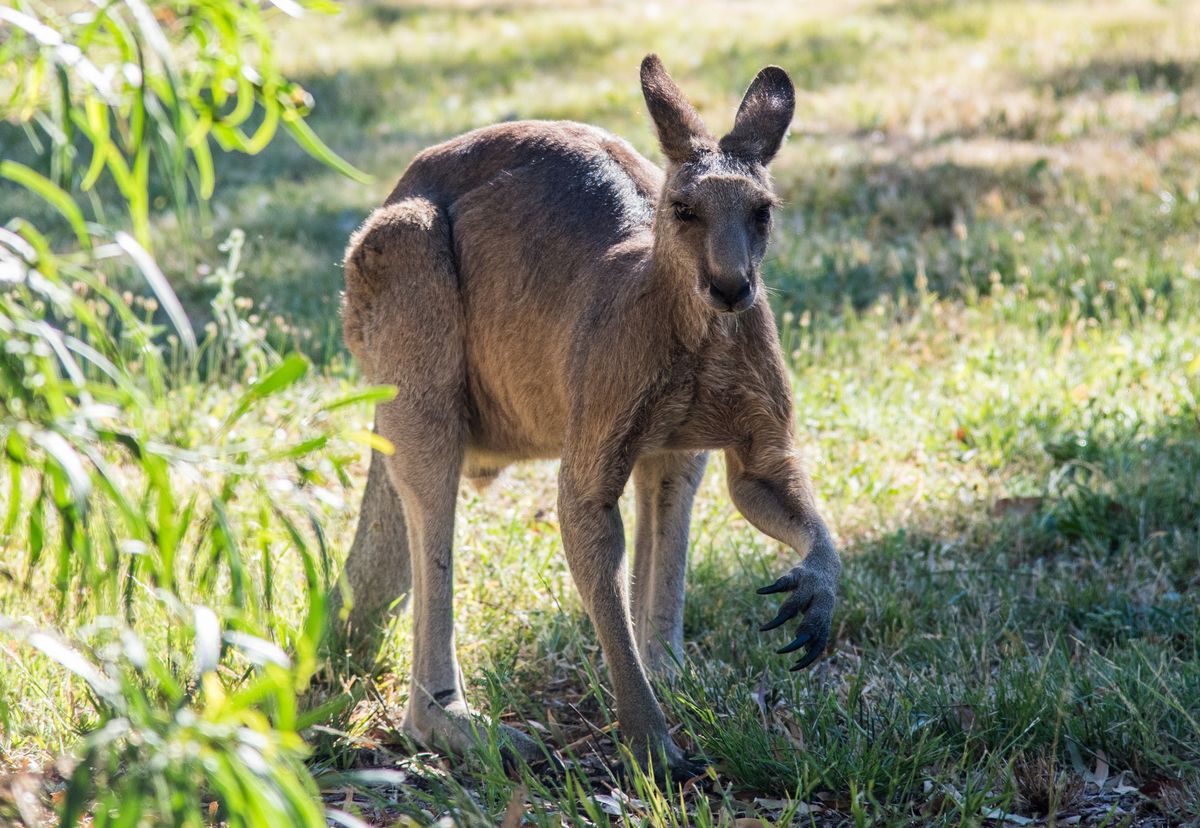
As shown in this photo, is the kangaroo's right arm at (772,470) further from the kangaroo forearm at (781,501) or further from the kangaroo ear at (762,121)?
the kangaroo ear at (762,121)

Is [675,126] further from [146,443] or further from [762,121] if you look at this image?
[146,443]

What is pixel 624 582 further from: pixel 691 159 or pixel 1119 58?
pixel 1119 58

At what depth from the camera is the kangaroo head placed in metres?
3.27

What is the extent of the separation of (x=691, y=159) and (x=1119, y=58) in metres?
8.23

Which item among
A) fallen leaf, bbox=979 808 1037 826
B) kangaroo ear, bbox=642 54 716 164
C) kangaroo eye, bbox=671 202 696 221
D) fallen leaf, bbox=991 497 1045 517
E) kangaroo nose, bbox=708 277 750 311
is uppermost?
kangaroo ear, bbox=642 54 716 164

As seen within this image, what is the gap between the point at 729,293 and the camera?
3.21 meters

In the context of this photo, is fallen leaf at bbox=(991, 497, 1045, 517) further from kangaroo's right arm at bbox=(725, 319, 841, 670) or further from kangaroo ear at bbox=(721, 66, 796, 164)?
kangaroo ear at bbox=(721, 66, 796, 164)

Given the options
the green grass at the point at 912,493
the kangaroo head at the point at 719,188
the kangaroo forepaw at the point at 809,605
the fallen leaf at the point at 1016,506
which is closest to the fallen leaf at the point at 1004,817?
the green grass at the point at 912,493

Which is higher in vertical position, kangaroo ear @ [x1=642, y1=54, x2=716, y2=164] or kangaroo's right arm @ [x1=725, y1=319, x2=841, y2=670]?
kangaroo ear @ [x1=642, y1=54, x2=716, y2=164]

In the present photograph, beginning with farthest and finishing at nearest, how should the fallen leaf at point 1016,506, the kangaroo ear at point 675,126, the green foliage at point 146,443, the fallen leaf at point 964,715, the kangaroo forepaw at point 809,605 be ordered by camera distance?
1. the fallen leaf at point 1016,506
2. the kangaroo ear at point 675,126
3. the fallen leaf at point 964,715
4. the kangaroo forepaw at point 809,605
5. the green foliage at point 146,443

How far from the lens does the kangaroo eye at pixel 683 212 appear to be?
344 cm

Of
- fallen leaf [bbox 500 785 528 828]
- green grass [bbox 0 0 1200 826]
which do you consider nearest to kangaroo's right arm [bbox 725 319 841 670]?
green grass [bbox 0 0 1200 826]

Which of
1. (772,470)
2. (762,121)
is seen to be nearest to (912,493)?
(772,470)

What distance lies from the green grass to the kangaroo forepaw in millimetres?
186
